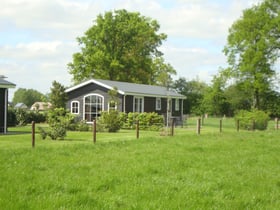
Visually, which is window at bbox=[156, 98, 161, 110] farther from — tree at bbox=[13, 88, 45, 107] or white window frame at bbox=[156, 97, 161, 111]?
tree at bbox=[13, 88, 45, 107]

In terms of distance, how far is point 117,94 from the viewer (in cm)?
3369

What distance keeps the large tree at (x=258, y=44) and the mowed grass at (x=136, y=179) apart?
114 feet

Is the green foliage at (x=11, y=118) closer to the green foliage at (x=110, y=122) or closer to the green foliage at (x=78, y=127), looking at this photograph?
the green foliage at (x=78, y=127)

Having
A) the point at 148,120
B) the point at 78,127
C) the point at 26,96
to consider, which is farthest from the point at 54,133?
the point at 26,96

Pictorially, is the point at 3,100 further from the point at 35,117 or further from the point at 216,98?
the point at 216,98

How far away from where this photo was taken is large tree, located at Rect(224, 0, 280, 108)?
47031 mm

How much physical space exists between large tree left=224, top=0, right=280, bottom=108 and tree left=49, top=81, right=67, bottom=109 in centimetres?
2252

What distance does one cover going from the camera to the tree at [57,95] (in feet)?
110

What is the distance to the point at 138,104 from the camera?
35.5 m

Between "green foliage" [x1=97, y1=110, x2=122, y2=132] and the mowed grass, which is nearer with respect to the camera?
the mowed grass

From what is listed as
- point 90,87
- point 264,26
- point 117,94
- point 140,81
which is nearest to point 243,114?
point 117,94

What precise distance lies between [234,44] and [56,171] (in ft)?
143

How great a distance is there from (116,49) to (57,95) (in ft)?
76.5

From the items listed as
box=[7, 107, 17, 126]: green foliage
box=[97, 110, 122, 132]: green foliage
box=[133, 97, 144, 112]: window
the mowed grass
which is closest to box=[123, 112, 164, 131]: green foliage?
box=[97, 110, 122, 132]: green foliage
